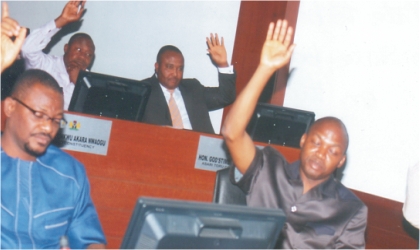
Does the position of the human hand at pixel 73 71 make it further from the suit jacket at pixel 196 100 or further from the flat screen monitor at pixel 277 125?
the flat screen monitor at pixel 277 125

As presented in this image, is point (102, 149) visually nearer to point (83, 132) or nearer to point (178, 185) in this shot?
point (83, 132)

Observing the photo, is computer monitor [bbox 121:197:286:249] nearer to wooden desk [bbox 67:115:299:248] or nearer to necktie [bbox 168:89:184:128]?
wooden desk [bbox 67:115:299:248]

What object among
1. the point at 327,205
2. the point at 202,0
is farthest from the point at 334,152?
the point at 202,0

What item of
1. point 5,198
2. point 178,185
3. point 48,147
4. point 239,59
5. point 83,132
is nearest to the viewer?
point 5,198

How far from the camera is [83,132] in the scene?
2.54 metres

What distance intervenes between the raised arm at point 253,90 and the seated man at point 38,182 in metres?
0.58

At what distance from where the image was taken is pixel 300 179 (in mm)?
2100

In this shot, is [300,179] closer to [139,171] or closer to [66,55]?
[139,171]

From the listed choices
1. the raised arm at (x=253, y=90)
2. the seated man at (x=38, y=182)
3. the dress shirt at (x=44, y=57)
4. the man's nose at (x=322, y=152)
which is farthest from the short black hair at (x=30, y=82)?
the dress shirt at (x=44, y=57)

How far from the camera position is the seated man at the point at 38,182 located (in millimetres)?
1626

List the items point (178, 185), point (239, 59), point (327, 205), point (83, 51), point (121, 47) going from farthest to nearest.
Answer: point (121, 47) < point (239, 59) < point (83, 51) < point (178, 185) < point (327, 205)

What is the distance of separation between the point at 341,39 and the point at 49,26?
6.94 ft

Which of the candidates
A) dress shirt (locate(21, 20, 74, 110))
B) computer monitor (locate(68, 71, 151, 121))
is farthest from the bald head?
dress shirt (locate(21, 20, 74, 110))

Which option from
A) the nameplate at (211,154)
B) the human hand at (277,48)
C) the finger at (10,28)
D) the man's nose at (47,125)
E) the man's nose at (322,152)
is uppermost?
the human hand at (277,48)
